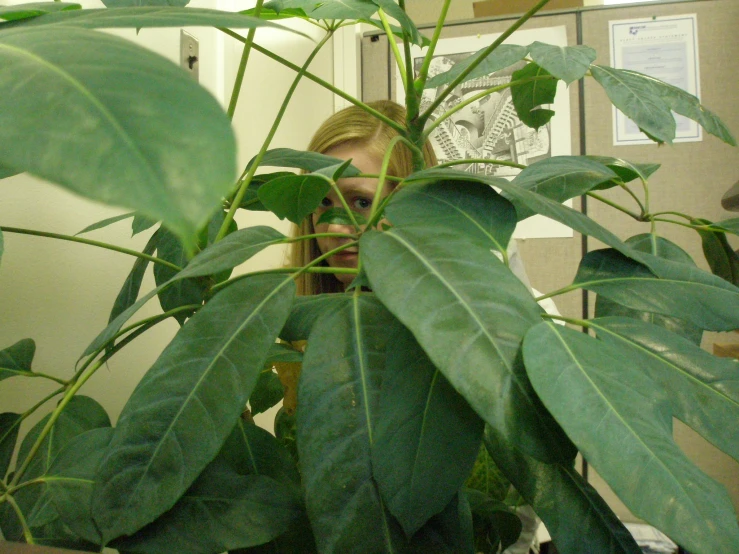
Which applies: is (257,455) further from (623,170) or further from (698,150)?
(698,150)

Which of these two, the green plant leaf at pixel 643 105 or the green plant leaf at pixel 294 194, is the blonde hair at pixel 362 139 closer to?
the green plant leaf at pixel 643 105

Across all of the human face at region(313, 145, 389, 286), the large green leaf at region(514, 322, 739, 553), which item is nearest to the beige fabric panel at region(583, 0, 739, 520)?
the human face at region(313, 145, 389, 286)

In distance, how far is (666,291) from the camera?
0.40m

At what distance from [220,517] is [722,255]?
1.83ft

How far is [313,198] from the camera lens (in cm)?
45

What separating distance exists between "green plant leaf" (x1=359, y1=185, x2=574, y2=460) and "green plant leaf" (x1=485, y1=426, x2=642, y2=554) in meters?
0.07

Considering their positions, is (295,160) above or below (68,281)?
above

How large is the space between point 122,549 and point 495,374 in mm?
234

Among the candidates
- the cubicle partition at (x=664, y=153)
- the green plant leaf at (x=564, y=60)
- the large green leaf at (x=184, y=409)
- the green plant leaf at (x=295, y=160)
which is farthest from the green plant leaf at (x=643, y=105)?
the cubicle partition at (x=664, y=153)

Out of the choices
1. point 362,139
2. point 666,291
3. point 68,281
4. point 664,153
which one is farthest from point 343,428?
point 664,153

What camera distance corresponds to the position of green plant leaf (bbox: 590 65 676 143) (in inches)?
20.3

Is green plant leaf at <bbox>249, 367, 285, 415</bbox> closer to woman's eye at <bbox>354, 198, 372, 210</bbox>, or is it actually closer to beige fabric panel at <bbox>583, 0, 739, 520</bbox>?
woman's eye at <bbox>354, 198, 372, 210</bbox>

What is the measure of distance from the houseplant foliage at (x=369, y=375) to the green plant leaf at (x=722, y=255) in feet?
0.55

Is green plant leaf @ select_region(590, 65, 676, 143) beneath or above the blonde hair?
beneath
